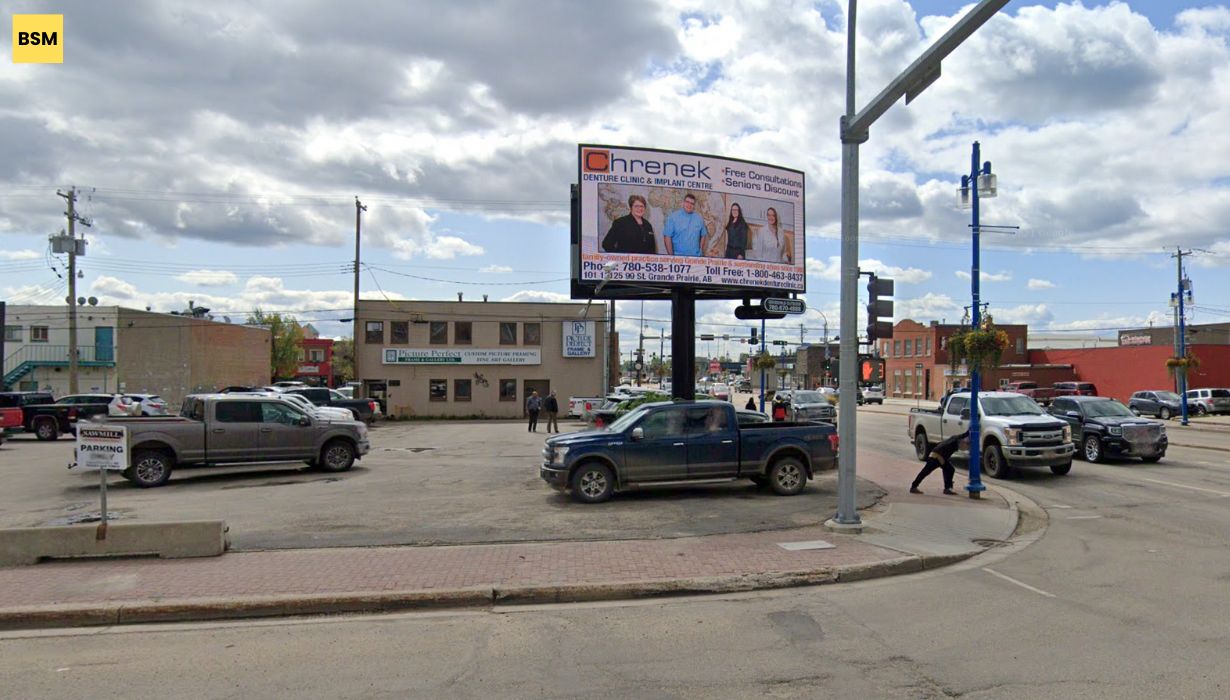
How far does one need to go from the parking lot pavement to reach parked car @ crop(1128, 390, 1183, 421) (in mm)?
34886

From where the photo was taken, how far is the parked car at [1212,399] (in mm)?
44625

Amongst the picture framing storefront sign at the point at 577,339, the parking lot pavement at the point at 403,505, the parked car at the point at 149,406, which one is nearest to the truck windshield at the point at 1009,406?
the parking lot pavement at the point at 403,505

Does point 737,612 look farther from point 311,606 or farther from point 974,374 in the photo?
point 974,374

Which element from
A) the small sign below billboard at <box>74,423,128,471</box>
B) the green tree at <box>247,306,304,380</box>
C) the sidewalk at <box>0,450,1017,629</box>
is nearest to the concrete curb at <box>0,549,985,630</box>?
the sidewalk at <box>0,450,1017,629</box>

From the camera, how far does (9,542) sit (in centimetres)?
841

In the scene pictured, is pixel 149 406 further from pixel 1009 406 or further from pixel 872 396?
pixel 872 396

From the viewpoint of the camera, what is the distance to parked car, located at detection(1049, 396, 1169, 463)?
1817 centimetres

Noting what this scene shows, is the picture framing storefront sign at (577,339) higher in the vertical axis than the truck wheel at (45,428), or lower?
higher

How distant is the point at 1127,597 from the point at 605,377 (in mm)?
40249

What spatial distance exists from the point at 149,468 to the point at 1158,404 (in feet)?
152

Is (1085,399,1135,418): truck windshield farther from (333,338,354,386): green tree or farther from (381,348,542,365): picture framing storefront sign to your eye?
(333,338,354,386): green tree

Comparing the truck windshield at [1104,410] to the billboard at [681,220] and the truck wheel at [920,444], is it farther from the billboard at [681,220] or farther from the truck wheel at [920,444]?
the billboard at [681,220]

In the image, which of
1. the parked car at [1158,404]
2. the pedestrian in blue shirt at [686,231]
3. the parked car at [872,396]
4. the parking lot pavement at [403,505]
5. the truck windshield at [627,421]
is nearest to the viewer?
the parking lot pavement at [403,505]

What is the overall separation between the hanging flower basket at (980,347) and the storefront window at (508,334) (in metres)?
34.9
